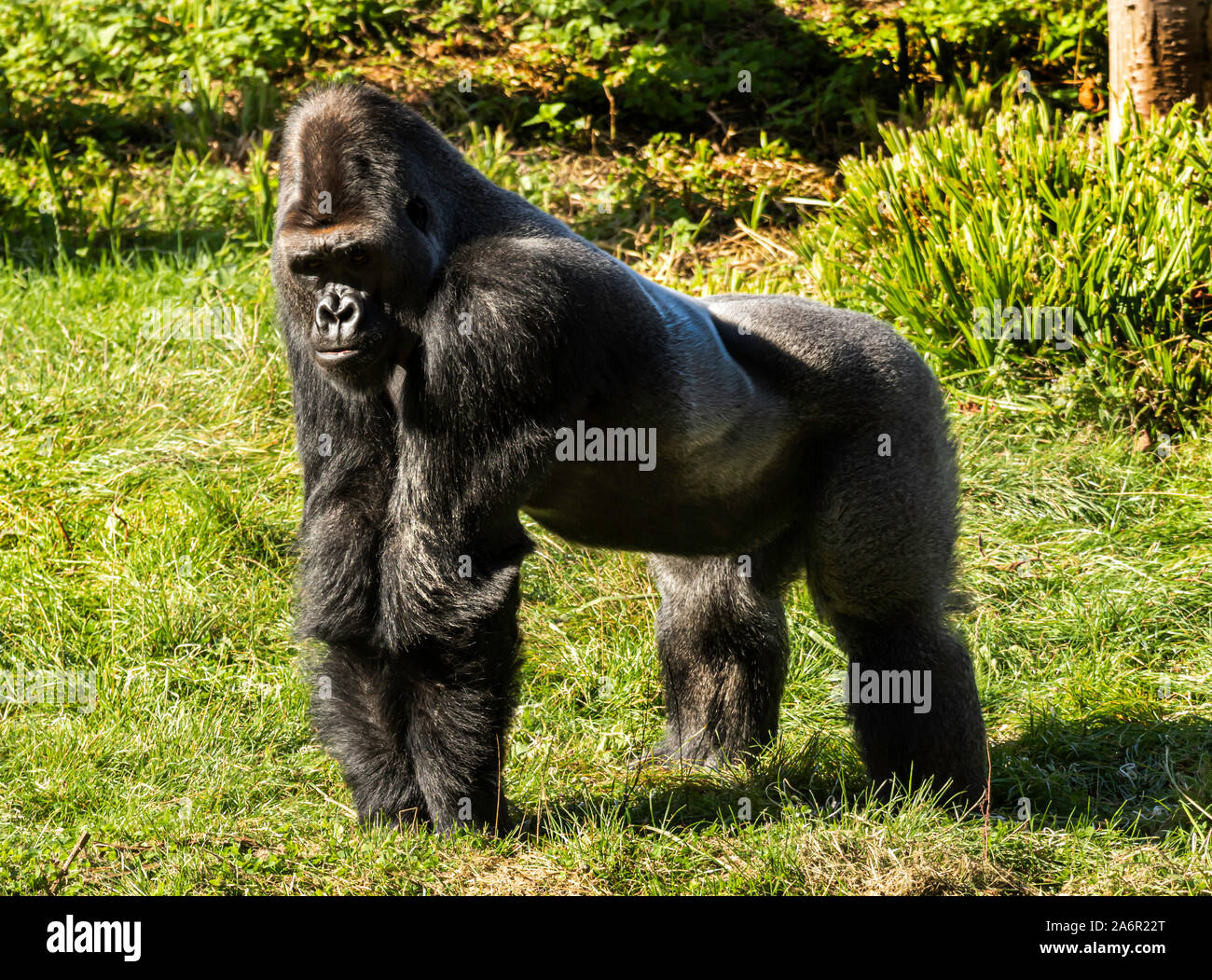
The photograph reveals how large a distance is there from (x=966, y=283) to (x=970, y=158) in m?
0.83

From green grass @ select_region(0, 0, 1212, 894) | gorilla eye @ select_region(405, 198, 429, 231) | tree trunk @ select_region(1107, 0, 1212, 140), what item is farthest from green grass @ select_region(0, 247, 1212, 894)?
tree trunk @ select_region(1107, 0, 1212, 140)

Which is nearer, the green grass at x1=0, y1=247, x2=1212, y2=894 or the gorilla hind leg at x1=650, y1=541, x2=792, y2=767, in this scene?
the green grass at x1=0, y1=247, x2=1212, y2=894

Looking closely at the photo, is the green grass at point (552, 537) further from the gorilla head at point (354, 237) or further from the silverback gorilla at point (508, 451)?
the gorilla head at point (354, 237)

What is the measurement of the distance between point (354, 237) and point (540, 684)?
2231 mm

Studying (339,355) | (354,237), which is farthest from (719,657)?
(354,237)

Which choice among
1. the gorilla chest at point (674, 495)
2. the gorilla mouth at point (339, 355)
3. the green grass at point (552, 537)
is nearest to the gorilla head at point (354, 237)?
the gorilla mouth at point (339, 355)

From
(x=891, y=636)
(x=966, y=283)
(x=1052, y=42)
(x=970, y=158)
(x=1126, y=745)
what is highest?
(x=1052, y=42)

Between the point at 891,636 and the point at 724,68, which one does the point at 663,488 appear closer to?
the point at 891,636

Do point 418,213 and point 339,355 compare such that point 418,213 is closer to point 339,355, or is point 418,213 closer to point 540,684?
point 339,355

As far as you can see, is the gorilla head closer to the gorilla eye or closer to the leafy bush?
the gorilla eye

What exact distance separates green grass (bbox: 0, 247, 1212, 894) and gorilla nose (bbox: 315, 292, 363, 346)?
1374 millimetres

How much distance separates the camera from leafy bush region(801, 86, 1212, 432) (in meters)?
6.27
